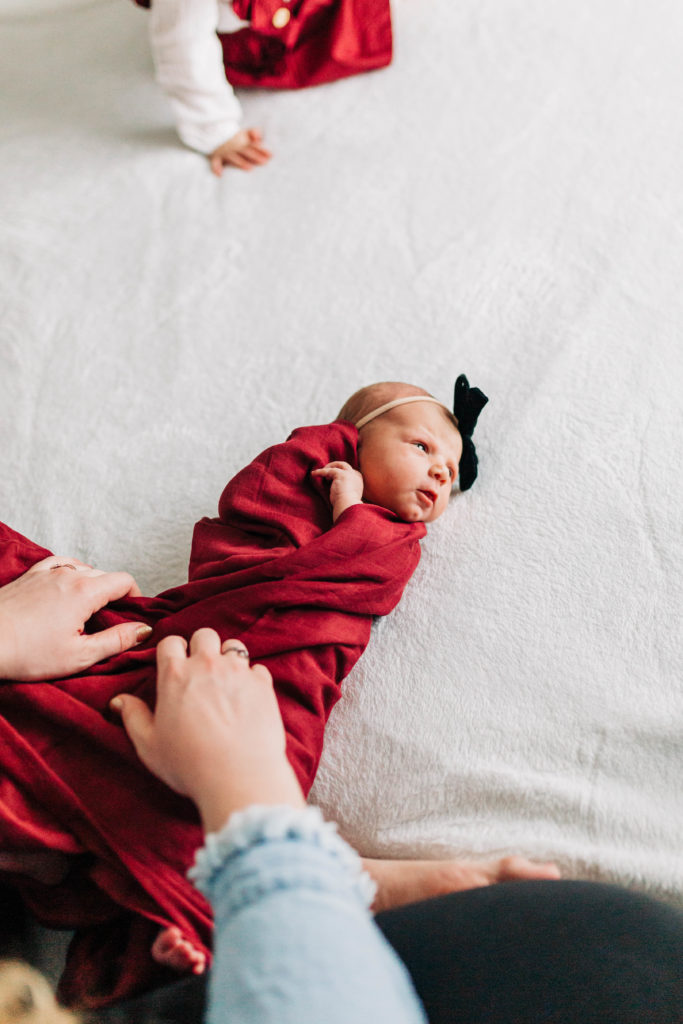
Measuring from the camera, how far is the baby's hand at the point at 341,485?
963 mm

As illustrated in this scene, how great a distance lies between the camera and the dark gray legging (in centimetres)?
55

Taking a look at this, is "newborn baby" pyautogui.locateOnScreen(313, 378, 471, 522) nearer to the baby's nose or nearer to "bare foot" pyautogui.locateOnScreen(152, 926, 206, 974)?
the baby's nose

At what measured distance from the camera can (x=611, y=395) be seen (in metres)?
1.11

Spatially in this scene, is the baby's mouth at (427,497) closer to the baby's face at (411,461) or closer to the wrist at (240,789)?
the baby's face at (411,461)

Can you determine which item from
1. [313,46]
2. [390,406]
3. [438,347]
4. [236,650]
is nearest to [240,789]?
[236,650]

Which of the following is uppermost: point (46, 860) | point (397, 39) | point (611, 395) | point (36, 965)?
point (397, 39)

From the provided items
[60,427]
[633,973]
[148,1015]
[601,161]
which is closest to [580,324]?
[601,161]

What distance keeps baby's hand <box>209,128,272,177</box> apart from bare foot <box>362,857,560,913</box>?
122cm

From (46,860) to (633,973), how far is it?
1.51 ft

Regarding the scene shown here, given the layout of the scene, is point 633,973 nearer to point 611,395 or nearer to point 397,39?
point 611,395

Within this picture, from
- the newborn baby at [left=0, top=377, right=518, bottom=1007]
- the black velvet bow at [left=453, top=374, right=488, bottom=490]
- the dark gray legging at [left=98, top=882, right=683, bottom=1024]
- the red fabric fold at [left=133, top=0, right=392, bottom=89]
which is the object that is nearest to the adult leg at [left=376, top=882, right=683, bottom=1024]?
the dark gray legging at [left=98, top=882, right=683, bottom=1024]

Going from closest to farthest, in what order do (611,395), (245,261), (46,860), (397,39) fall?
(46,860) < (611,395) < (245,261) < (397,39)

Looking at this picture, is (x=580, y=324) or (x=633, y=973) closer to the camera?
(x=633, y=973)

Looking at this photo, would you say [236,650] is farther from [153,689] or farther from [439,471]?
[439,471]
